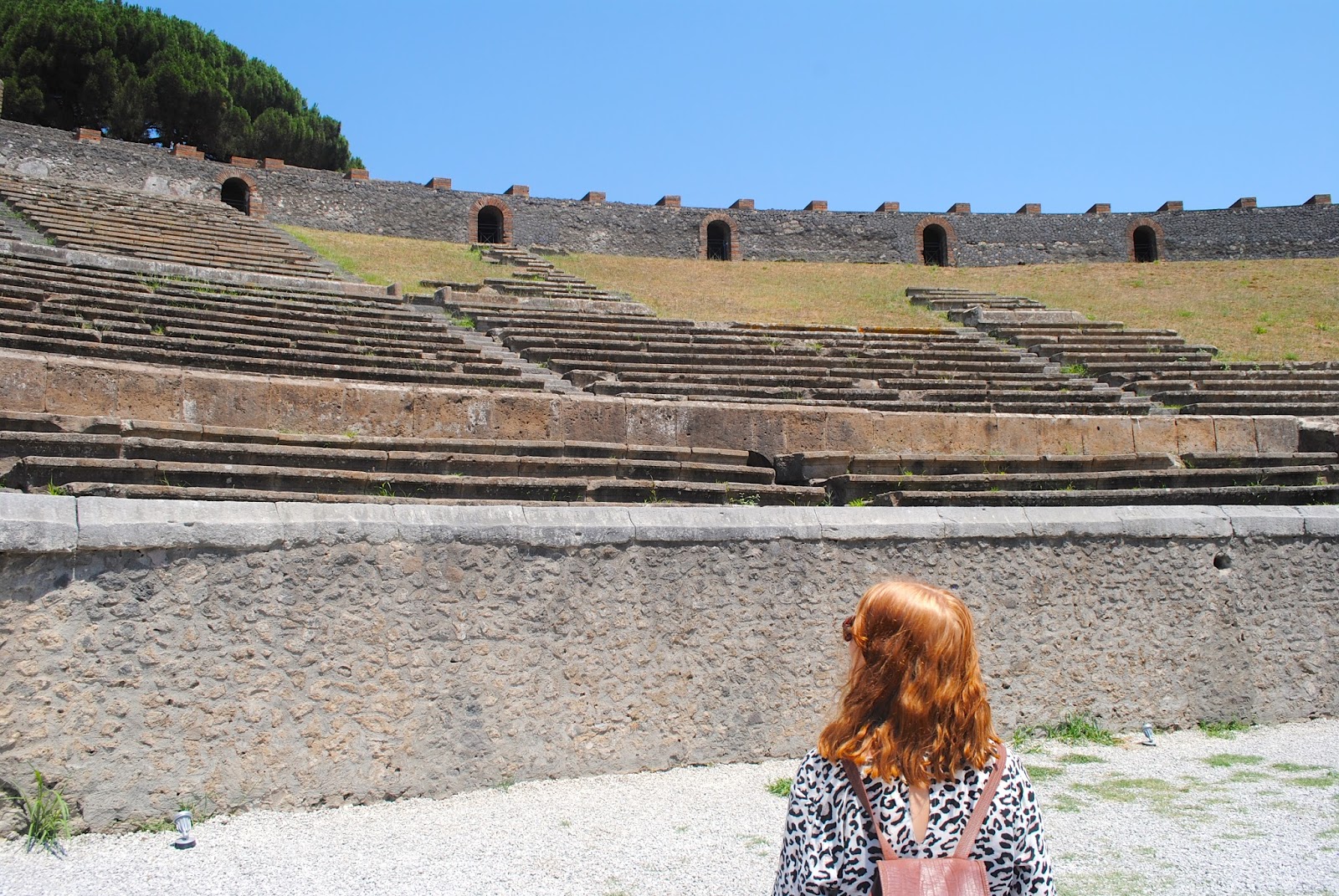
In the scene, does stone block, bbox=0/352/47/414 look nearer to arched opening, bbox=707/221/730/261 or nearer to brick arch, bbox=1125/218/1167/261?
arched opening, bbox=707/221/730/261

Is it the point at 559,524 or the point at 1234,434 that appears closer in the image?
the point at 559,524

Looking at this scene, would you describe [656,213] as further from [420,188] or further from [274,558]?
[274,558]

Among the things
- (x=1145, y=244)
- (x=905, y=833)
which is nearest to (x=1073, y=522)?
(x=905, y=833)

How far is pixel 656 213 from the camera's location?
111 feet

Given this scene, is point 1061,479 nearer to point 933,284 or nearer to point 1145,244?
point 933,284

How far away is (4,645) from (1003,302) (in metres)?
22.2

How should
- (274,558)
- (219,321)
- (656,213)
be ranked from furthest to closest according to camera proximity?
1. (656,213)
2. (219,321)
3. (274,558)

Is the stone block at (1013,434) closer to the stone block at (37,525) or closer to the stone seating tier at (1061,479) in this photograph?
the stone seating tier at (1061,479)

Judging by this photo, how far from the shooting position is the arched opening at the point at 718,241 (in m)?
34.5

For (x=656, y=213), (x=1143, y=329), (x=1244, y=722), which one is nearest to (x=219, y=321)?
(x=1244, y=722)

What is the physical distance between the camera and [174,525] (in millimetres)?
4133

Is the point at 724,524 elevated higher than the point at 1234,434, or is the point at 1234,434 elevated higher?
the point at 724,524

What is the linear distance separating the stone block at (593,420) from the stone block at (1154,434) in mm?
4745

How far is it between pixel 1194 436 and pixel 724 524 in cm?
707
